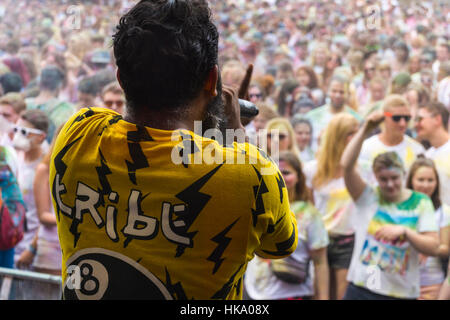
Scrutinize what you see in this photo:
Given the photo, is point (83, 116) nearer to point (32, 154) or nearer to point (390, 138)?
point (390, 138)

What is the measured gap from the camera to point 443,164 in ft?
12.1

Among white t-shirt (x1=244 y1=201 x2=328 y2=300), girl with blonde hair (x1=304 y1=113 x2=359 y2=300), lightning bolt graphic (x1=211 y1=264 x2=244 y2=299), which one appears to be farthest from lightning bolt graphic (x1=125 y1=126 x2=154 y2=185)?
girl with blonde hair (x1=304 y1=113 x2=359 y2=300)

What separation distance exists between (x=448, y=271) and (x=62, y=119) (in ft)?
9.97

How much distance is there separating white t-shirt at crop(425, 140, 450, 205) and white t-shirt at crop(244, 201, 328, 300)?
2.69 ft

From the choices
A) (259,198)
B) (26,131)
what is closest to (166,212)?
(259,198)

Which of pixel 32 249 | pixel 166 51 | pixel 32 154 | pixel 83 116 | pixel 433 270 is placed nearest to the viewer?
pixel 166 51

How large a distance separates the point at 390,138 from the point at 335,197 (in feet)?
1.91

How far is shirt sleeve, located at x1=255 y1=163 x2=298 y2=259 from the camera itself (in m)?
0.97

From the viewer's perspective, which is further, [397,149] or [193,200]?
[397,149]

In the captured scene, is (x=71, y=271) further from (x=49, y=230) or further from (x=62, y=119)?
(x=62, y=119)

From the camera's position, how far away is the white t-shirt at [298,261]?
133 inches

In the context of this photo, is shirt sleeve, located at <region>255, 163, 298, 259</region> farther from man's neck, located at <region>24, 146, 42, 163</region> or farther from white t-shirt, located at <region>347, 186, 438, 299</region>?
man's neck, located at <region>24, 146, 42, 163</region>

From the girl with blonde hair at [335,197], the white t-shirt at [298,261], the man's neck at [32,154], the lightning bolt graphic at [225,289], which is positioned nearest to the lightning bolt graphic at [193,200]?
the lightning bolt graphic at [225,289]

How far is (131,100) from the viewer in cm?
101
